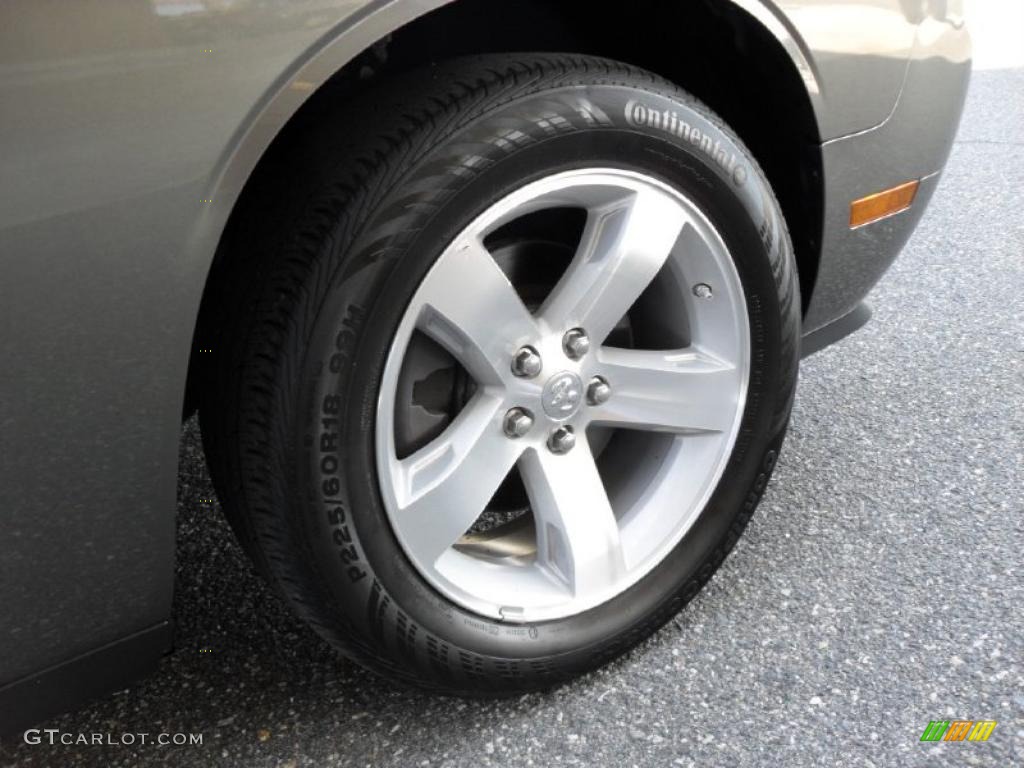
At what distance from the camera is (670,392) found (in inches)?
65.6

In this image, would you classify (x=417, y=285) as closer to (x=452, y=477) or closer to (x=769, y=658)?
(x=452, y=477)

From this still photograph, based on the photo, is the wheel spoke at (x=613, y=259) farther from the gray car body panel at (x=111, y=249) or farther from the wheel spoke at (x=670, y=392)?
the gray car body panel at (x=111, y=249)

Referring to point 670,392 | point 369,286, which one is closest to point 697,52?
point 670,392

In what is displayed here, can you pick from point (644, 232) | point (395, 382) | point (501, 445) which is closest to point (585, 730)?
point (501, 445)

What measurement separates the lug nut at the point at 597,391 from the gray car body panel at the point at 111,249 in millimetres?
571

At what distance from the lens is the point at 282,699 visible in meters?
1.65

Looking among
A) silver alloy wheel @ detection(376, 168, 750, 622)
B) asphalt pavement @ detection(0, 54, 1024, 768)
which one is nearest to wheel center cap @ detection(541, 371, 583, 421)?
silver alloy wheel @ detection(376, 168, 750, 622)

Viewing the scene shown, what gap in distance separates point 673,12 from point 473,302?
0.58m

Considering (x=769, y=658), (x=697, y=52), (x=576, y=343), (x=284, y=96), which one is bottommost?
(x=769, y=658)

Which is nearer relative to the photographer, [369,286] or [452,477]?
[369,286]

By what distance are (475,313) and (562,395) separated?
0.65ft

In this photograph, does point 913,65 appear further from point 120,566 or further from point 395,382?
point 120,566

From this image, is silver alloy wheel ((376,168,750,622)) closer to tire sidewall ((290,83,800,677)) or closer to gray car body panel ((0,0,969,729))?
tire sidewall ((290,83,800,677))

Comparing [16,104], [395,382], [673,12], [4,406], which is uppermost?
[16,104]
